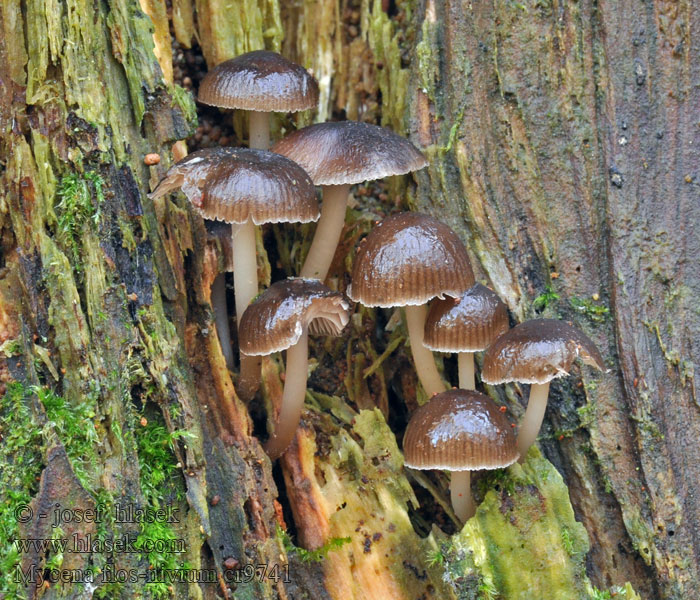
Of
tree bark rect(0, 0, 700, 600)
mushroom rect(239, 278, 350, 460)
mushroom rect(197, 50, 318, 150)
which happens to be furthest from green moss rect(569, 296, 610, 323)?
mushroom rect(197, 50, 318, 150)

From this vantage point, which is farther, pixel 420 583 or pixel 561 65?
pixel 561 65

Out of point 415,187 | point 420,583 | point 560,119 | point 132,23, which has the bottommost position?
point 420,583

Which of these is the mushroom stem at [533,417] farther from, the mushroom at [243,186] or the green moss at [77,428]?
the green moss at [77,428]

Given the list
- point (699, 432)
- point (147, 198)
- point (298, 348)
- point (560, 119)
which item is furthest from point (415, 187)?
point (699, 432)

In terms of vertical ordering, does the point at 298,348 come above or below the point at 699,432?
above

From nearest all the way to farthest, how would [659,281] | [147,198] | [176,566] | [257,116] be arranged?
[176,566]
[147,198]
[659,281]
[257,116]

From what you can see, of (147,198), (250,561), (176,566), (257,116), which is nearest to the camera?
(176,566)

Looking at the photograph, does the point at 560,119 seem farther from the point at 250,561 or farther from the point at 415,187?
the point at 250,561

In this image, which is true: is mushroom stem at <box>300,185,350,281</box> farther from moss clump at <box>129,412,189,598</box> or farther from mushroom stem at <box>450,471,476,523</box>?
mushroom stem at <box>450,471,476,523</box>
